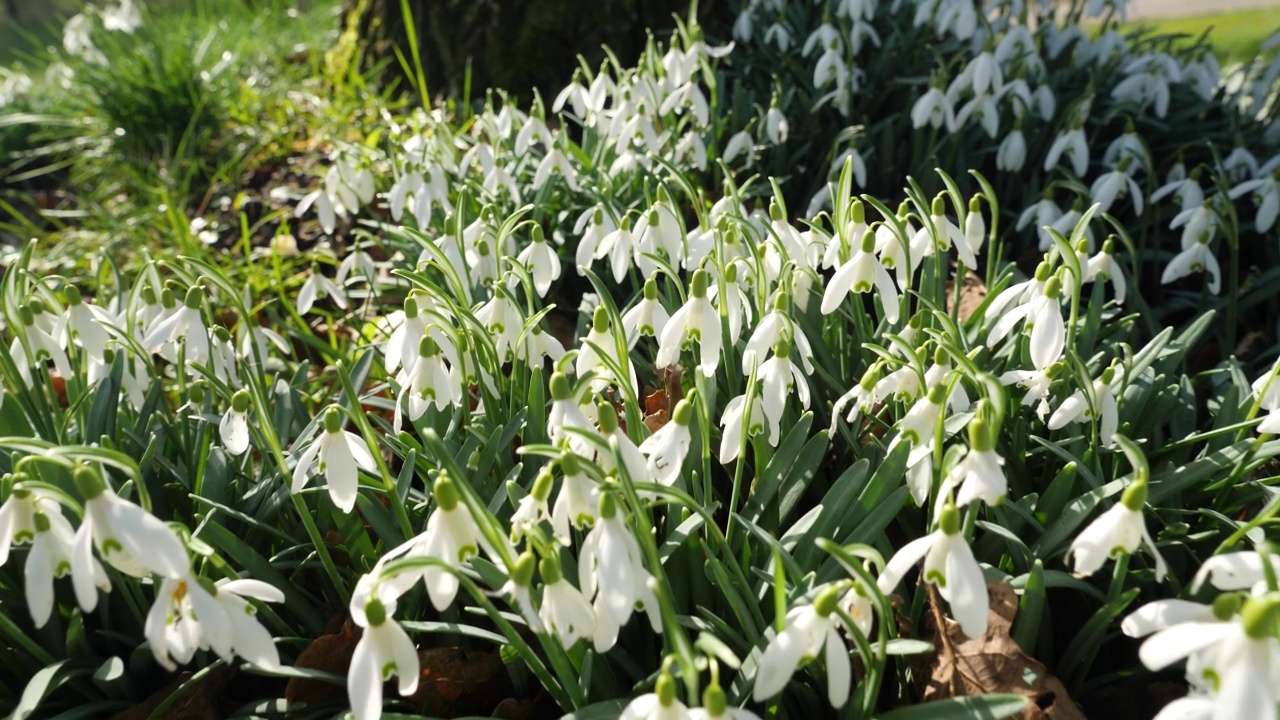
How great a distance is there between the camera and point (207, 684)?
1260mm

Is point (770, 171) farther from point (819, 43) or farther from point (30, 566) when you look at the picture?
point (30, 566)

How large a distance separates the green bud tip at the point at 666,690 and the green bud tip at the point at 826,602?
0.15 m

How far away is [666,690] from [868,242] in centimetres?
72

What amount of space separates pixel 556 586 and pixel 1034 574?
0.55 meters

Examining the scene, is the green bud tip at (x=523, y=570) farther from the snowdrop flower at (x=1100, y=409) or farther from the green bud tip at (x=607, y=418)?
the snowdrop flower at (x=1100, y=409)

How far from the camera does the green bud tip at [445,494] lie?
0.93 m

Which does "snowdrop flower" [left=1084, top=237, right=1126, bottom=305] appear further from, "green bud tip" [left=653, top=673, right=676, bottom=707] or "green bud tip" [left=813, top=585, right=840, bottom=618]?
"green bud tip" [left=653, top=673, right=676, bottom=707]

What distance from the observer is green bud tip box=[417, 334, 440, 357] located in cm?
122

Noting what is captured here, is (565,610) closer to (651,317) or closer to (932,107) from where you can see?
(651,317)

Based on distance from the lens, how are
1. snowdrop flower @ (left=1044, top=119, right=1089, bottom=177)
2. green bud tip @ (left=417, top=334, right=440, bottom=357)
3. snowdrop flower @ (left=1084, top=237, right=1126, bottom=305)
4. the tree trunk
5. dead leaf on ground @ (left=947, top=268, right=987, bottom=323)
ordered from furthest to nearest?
the tree trunk
snowdrop flower @ (left=1044, top=119, right=1089, bottom=177)
dead leaf on ground @ (left=947, top=268, right=987, bottom=323)
snowdrop flower @ (left=1084, top=237, right=1126, bottom=305)
green bud tip @ (left=417, top=334, right=440, bottom=357)

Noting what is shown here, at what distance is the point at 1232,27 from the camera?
7613 mm

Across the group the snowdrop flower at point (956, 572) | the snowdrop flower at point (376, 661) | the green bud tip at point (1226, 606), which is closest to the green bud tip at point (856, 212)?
the snowdrop flower at point (956, 572)

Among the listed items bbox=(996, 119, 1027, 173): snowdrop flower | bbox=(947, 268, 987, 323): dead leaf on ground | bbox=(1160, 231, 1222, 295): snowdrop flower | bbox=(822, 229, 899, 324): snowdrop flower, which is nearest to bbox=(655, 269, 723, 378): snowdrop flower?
bbox=(822, 229, 899, 324): snowdrop flower

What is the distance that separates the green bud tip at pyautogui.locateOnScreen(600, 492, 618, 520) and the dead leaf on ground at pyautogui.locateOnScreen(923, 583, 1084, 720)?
1.44ft
